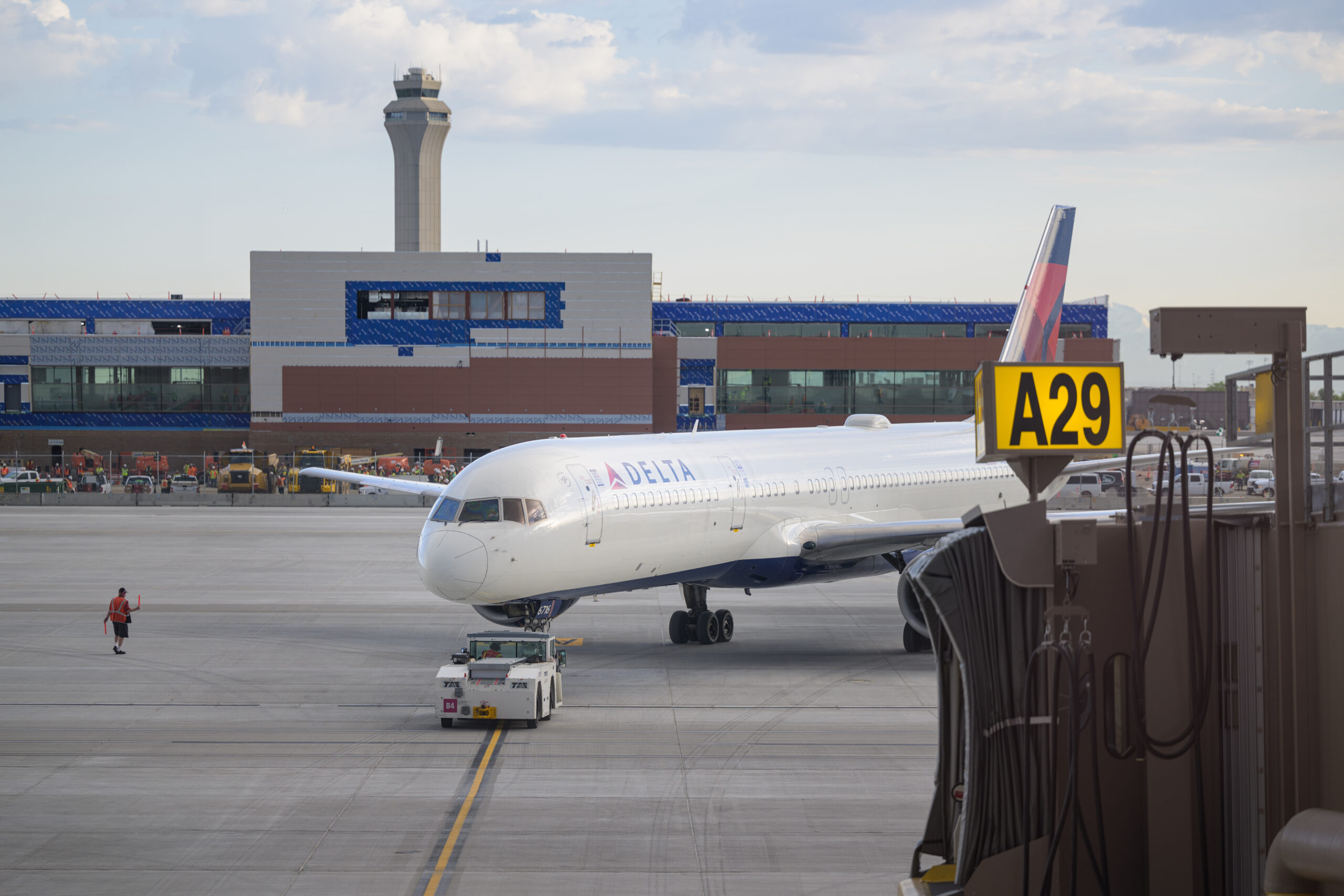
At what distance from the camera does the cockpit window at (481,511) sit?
79.3 feet

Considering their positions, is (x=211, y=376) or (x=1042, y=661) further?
(x=211, y=376)

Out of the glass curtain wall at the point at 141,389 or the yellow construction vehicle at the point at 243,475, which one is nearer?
the yellow construction vehicle at the point at 243,475

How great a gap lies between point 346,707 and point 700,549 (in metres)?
7.90

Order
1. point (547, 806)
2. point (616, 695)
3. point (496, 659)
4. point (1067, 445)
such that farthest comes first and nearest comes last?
1. point (616, 695)
2. point (496, 659)
3. point (547, 806)
4. point (1067, 445)

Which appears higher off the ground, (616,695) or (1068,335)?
(1068,335)

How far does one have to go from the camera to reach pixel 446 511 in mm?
24797

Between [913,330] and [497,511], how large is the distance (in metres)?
93.3

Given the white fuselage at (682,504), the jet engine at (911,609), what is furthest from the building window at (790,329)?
the jet engine at (911,609)

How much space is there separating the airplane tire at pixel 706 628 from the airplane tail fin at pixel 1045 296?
45.1ft

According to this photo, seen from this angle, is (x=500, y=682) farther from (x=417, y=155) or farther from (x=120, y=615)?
(x=417, y=155)

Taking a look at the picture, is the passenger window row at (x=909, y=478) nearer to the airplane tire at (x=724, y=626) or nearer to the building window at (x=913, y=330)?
the airplane tire at (x=724, y=626)

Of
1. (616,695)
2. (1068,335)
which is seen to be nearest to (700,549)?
(616,695)

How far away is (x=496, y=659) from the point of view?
920 inches

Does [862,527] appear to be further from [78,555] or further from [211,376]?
[211,376]
